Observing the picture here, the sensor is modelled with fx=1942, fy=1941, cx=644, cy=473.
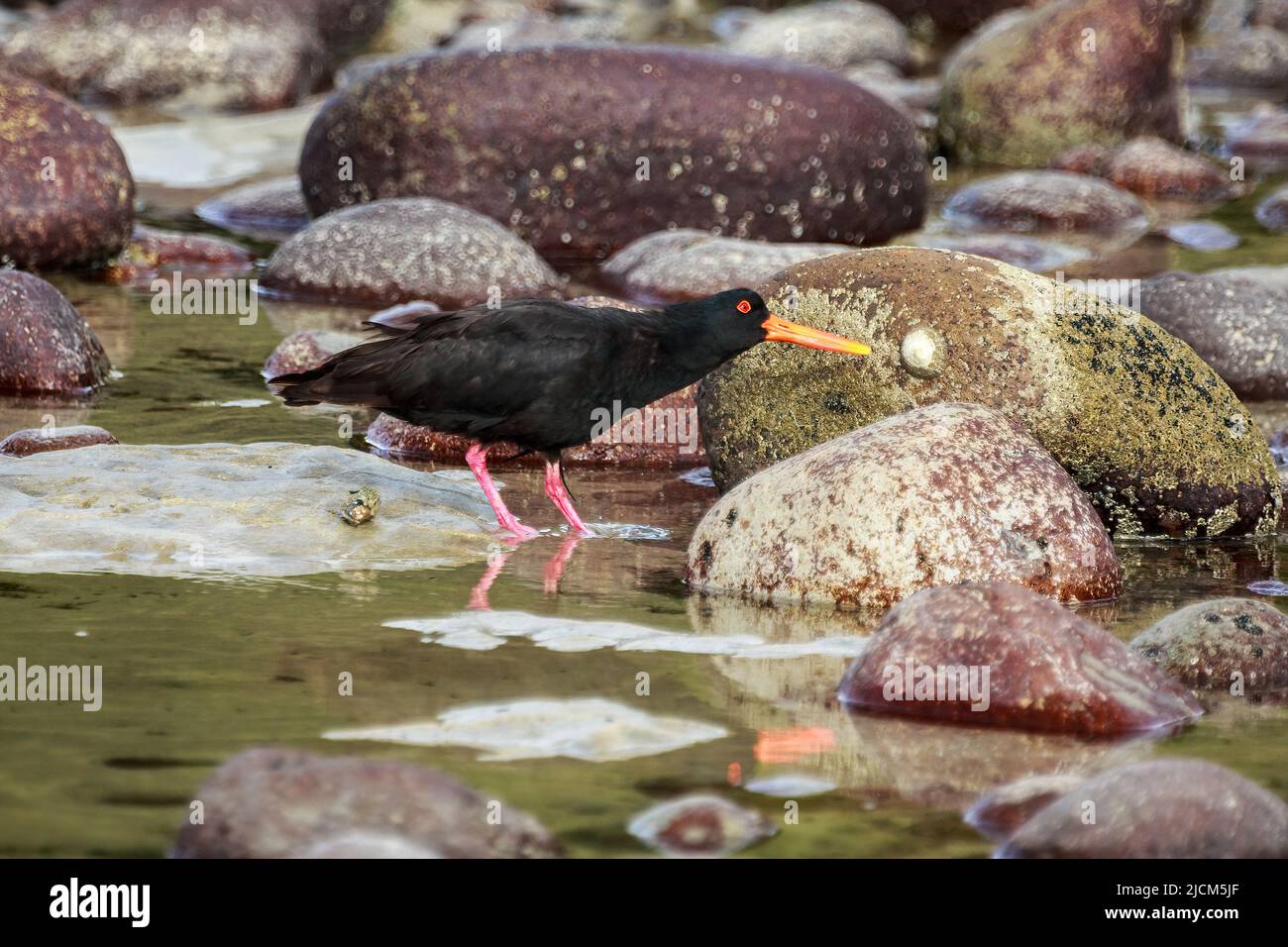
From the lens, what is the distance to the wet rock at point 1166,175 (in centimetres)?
1758

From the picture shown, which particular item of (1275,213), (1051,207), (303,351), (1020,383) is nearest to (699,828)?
(1020,383)

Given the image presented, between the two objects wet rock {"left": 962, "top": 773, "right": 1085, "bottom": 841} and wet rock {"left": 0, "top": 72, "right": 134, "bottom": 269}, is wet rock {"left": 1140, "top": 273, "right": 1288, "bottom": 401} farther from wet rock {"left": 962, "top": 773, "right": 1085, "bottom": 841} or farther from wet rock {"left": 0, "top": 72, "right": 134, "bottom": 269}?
wet rock {"left": 0, "top": 72, "right": 134, "bottom": 269}

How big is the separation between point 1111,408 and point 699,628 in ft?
7.78

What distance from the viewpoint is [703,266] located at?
12.5 meters

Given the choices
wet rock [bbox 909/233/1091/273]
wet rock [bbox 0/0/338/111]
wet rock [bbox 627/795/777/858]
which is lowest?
wet rock [bbox 627/795/777/858]

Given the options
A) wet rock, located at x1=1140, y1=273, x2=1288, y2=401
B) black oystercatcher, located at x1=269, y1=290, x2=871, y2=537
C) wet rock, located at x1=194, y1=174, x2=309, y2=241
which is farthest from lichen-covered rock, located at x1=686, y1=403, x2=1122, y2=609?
wet rock, located at x1=194, y1=174, x2=309, y2=241

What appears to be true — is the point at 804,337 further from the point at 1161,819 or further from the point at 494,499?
the point at 1161,819

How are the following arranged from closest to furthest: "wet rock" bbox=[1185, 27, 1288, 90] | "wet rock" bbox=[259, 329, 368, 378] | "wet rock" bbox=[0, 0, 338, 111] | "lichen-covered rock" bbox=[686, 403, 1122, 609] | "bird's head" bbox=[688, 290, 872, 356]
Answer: "lichen-covered rock" bbox=[686, 403, 1122, 609] → "bird's head" bbox=[688, 290, 872, 356] → "wet rock" bbox=[259, 329, 368, 378] → "wet rock" bbox=[0, 0, 338, 111] → "wet rock" bbox=[1185, 27, 1288, 90]

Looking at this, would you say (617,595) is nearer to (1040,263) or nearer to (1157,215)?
(1040,263)

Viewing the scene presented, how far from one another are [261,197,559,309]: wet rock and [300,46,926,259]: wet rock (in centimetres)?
144

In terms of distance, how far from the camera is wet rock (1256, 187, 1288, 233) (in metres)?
15.9
